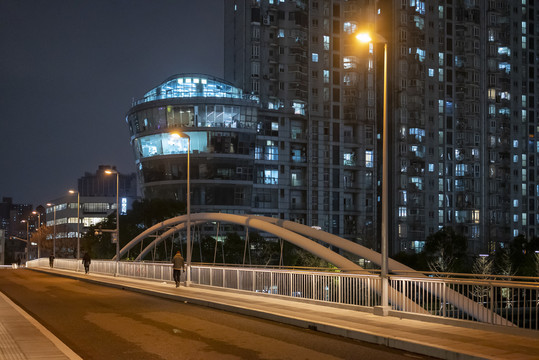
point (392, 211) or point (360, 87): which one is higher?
point (360, 87)

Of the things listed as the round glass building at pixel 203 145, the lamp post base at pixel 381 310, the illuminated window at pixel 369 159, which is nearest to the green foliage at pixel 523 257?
the illuminated window at pixel 369 159

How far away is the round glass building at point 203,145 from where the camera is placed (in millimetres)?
93750

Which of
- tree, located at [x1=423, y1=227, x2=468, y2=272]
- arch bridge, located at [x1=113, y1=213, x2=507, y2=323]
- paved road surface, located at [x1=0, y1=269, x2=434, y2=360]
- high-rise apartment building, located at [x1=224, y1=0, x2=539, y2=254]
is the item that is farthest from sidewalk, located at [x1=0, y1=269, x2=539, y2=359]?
high-rise apartment building, located at [x1=224, y1=0, x2=539, y2=254]

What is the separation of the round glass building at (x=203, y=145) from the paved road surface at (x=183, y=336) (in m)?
72.6

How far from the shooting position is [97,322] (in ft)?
54.5

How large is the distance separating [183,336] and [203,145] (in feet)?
265

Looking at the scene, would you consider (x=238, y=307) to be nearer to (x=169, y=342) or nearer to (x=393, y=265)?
(x=169, y=342)

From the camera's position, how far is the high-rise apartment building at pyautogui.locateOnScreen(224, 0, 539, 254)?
4154 inches

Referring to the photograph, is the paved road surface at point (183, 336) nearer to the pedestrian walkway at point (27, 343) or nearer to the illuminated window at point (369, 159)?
the pedestrian walkway at point (27, 343)

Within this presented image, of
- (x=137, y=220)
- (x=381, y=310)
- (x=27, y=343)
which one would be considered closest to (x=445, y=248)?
(x=137, y=220)

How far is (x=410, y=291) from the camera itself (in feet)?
52.3

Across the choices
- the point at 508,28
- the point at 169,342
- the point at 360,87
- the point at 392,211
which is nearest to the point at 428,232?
the point at 392,211

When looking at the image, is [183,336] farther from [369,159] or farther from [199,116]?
[369,159]

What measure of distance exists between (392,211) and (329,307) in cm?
8933
